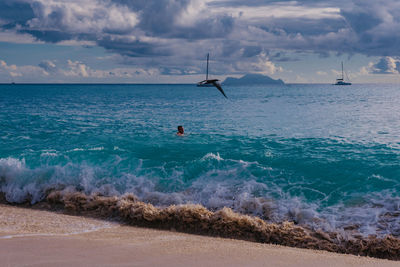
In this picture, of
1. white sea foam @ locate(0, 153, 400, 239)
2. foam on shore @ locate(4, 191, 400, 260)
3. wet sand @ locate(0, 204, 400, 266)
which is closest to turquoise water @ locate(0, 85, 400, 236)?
white sea foam @ locate(0, 153, 400, 239)

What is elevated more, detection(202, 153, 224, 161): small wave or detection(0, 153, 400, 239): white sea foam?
detection(202, 153, 224, 161): small wave

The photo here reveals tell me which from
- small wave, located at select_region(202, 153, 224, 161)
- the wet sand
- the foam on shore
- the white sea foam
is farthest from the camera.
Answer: small wave, located at select_region(202, 153, 224, 161)

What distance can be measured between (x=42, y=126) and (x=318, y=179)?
21119 millimetres

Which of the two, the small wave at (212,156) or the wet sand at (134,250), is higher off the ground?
the small wave at (212,156)

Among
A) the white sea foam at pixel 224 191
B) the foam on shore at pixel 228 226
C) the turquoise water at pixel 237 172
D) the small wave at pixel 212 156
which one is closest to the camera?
the foam on shore at pixel 228 226

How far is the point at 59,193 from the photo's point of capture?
10.6 metres

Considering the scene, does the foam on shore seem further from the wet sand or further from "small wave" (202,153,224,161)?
"small wave" (202,153,224,161)

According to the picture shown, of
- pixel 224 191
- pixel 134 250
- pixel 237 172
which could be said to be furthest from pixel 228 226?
pixel 237 172

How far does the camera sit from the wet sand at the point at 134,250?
5.89 meters

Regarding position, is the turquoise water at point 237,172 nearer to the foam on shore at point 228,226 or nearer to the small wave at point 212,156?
the small wave at point 212,156

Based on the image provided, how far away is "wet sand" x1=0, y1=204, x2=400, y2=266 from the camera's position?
5887 millimetres

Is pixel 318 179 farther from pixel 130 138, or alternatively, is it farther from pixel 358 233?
pixel 130 138

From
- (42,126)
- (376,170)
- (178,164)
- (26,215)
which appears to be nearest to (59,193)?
(26,215)

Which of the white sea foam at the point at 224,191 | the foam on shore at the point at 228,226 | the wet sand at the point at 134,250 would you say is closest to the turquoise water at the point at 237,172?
the white sea foam at the point at 224,191
